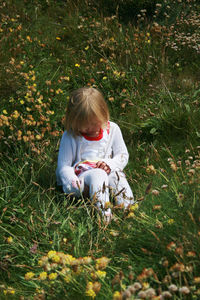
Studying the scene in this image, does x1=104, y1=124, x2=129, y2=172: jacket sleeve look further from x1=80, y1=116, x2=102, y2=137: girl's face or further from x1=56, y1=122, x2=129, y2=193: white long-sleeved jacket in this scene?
x1=80, y1=116, x2=102, y2=137: girl's face

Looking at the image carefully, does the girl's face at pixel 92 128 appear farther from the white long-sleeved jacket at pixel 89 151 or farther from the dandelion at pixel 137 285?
the dandelion at pixel 137 285

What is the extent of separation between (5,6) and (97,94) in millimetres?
3492

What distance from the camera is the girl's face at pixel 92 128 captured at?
319 cm

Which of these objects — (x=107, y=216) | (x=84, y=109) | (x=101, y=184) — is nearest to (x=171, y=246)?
(x=107, y=216)

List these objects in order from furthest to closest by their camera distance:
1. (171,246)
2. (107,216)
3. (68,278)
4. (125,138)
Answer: (125,138) < (107,216) < (68,278) < (171,246)

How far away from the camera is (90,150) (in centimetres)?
338

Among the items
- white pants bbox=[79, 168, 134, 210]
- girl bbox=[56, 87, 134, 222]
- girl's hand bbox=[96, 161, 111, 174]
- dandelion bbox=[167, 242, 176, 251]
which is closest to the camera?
dandelion bbox=[167, 242, 176, 251]

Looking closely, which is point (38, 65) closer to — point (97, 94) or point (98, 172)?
point (97, 94)

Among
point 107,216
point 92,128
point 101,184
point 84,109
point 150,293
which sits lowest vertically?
point 107,216

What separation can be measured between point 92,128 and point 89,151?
21 centimetres

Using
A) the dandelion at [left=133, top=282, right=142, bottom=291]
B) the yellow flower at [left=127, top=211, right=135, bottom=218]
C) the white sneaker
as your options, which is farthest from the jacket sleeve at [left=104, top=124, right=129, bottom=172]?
the dandelion at [left=133, top=282, right=142, bottom=291]

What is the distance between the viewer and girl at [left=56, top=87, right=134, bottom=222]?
10.2ft

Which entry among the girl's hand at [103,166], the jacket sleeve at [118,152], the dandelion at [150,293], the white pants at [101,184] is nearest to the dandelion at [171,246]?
the dandelion at [150,293]

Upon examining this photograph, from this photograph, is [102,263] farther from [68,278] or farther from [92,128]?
[92,128]
